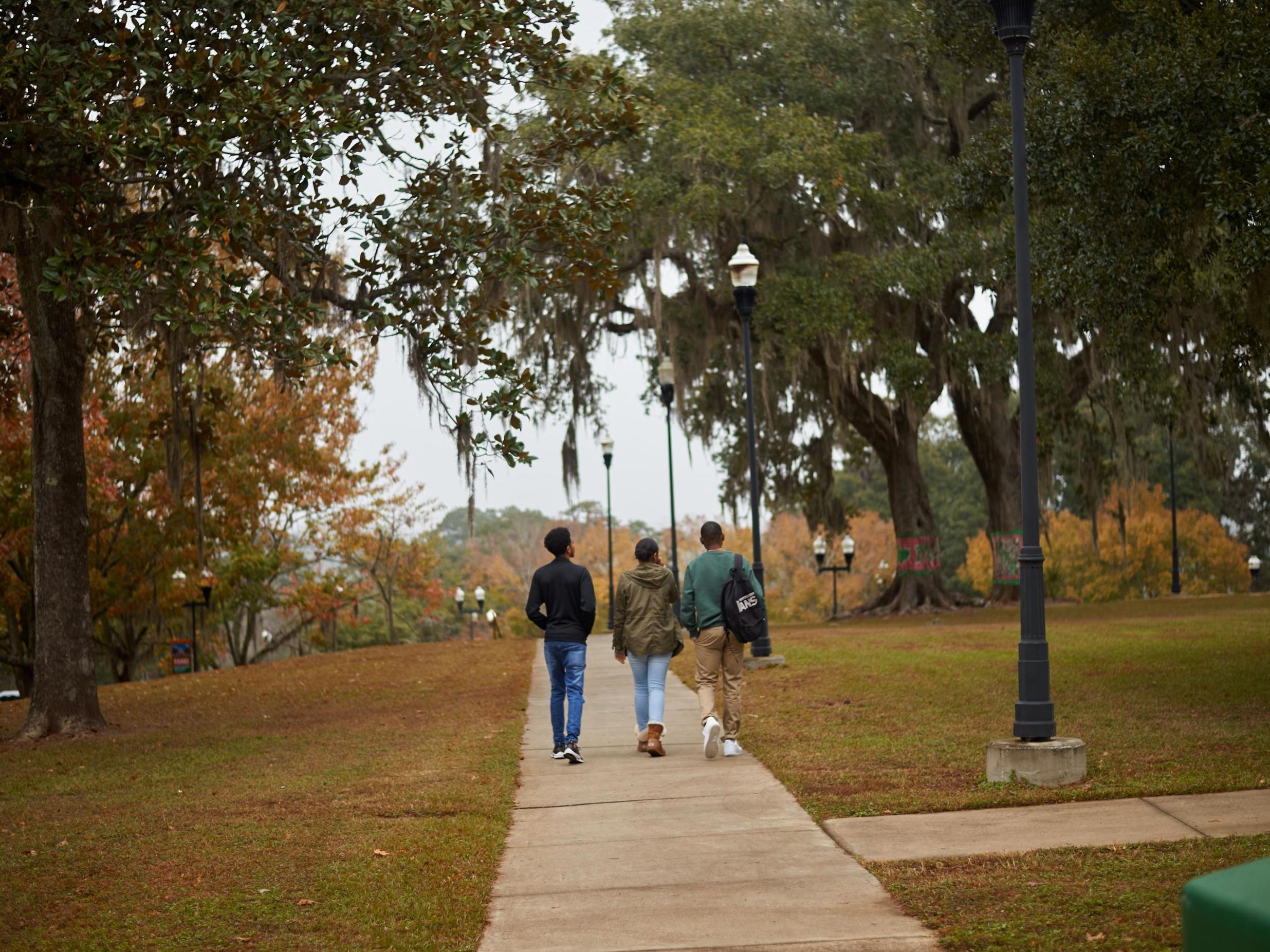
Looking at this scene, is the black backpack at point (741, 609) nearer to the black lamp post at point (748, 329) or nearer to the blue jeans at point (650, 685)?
the blue jeans at point (650, 685)

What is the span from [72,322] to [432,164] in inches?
156

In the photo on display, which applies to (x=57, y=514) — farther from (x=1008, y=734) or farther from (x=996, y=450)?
(x=996, y=450)

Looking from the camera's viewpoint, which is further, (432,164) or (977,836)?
(432,164)

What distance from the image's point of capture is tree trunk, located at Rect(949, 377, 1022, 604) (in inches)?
1128

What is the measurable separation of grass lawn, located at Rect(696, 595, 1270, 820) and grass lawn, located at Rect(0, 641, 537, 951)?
230 cm

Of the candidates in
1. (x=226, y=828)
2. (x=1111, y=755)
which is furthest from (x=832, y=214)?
(x=226, y=828)

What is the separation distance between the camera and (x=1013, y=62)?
919cm

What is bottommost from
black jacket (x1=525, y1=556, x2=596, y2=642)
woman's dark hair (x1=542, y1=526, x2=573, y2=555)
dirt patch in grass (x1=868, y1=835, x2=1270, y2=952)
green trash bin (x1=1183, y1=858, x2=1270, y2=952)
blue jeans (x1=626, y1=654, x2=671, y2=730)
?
dirt patch in grass (x1=868, y1=835, x2=1270, y2=952)

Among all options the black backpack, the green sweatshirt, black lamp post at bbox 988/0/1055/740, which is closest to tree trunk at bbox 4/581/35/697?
the green sweatshirt

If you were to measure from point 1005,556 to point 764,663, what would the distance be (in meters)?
14.3

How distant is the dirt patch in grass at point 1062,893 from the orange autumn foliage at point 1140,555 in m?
46.6

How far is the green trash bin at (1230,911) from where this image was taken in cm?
242

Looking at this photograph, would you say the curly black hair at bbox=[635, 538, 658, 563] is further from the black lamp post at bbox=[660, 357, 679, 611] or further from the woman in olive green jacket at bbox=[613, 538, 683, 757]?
the black lamp post at bbox=[660, 357, 679, 611]

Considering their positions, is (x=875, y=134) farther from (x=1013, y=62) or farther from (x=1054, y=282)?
(x=1013, y=62)
